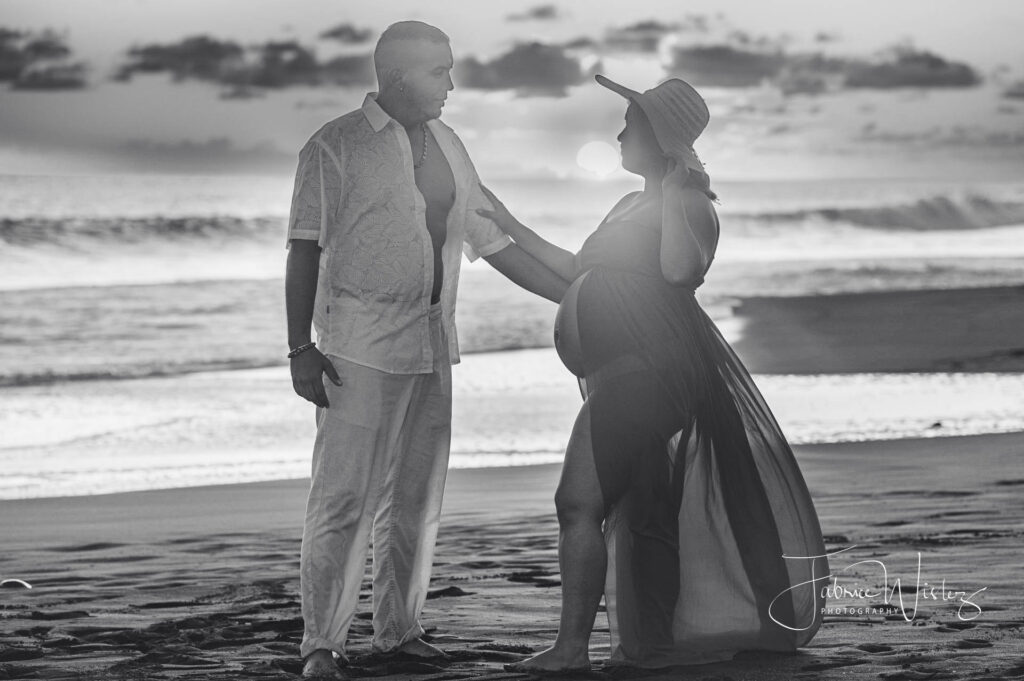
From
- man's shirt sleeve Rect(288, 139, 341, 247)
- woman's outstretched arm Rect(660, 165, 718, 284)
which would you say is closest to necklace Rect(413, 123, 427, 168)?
man's shirt sleeve Rect(288, 139, 341, 247)

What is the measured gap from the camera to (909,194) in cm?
6694

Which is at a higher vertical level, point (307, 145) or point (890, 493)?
point (307, 145)

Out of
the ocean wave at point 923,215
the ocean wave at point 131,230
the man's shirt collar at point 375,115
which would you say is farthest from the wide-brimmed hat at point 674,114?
the ocean wave at point 923,215

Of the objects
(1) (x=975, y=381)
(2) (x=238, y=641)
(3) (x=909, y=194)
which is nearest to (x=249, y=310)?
(1) (x=975, y=381)

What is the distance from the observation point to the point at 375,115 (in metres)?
4.18

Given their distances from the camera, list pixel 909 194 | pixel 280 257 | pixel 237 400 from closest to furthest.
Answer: pixel 237 400, pixel 280 257, pixel 909 194

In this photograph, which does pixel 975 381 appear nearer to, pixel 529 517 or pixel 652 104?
pixel 529 517

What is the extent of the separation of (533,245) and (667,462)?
93 centimetres

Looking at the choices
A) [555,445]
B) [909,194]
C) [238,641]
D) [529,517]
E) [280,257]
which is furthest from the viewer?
[909,194]

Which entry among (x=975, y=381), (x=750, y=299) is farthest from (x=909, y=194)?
(x=975, y=381)

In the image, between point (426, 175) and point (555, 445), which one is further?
point (555, 445)

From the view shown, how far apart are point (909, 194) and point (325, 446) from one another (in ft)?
218

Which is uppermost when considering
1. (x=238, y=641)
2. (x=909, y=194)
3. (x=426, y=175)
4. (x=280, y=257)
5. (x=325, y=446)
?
(x=909, y=194)

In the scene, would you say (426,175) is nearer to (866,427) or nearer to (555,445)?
(555,445)
